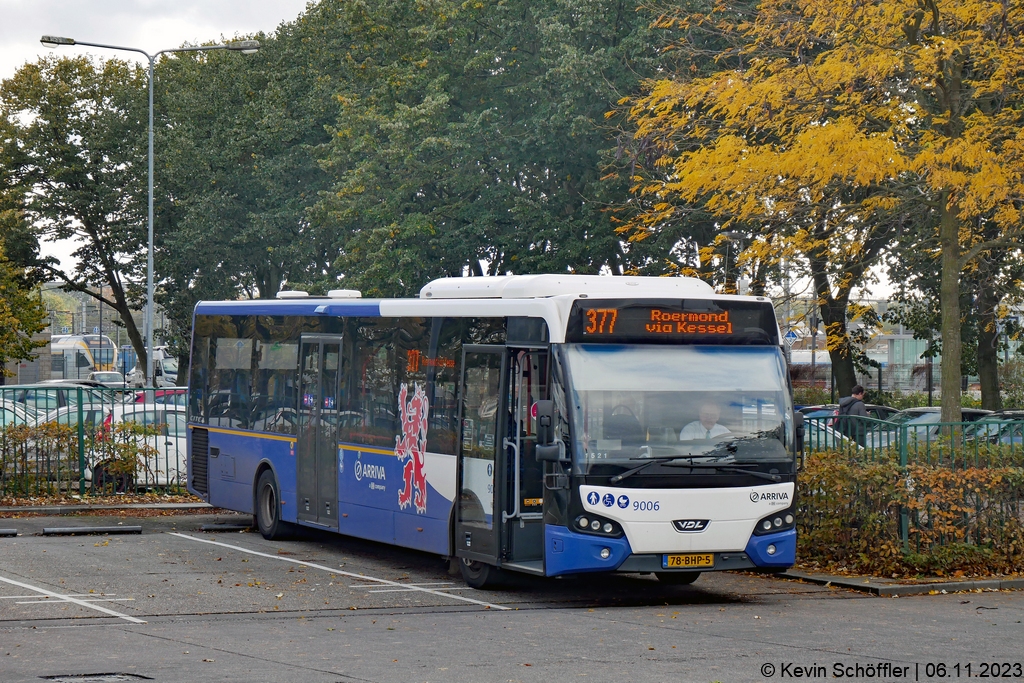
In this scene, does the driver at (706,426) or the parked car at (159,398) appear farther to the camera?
the parked car at (159,398)

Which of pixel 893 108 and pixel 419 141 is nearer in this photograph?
pixel 893 108

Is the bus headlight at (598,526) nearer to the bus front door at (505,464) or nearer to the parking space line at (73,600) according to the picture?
the bus front door at (505,464)

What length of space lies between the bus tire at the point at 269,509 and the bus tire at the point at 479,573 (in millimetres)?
Result: 4362

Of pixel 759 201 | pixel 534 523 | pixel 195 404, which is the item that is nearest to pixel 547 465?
pixel 534 523

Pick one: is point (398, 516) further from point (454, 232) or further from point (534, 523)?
point (454, 232)

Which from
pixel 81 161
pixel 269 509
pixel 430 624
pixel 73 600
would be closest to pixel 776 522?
pixel 430 624

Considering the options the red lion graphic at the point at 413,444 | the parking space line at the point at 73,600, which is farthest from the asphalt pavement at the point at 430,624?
the red lion graphic at the point at 413,444

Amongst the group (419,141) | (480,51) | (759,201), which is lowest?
(759,201)

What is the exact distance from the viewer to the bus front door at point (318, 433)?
52.4ft

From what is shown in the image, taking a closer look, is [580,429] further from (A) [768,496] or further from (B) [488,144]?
(B) [488,144]

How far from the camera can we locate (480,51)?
117ft

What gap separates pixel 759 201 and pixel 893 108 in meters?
1.98

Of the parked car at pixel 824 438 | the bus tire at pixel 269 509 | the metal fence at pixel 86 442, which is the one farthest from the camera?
the metal fence at pixel 86 442

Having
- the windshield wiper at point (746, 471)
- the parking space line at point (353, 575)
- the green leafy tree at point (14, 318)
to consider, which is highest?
the green leafy tree at point (14, 318)
